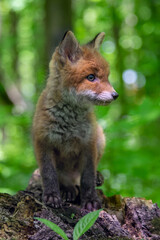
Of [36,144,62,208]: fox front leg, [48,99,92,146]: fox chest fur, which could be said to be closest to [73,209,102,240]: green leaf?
[36,144,62,208]: fox front leg

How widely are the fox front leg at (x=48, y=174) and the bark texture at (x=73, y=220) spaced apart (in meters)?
0.37

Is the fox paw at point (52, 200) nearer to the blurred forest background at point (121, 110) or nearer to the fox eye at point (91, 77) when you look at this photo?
the blurred forest background at point (121, 110)

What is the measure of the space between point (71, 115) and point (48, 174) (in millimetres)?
884

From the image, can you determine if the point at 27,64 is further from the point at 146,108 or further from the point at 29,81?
the point at 146,108

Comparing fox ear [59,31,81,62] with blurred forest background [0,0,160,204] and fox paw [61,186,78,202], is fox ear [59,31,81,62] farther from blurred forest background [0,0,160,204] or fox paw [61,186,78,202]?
fox paw [61,186,78,202]

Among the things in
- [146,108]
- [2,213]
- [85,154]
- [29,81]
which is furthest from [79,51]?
[29,81]

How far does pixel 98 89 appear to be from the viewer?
4316 millimetres

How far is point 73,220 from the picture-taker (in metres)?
3.31

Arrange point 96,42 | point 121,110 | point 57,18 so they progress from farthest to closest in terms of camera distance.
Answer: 1. point 121,110
2. point 57,18
3. point 96,42

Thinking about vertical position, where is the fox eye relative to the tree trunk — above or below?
below

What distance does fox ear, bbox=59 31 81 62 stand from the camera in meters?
4.54

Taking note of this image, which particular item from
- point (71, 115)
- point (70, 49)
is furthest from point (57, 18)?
point (71, 115)

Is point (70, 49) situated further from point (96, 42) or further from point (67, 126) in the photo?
point (67, 126)

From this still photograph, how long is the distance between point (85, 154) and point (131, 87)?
45.4ft
